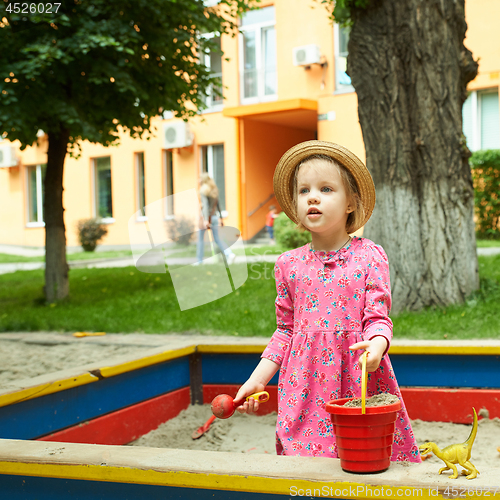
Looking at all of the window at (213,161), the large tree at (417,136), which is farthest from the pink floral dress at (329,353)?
the window at (213,161)

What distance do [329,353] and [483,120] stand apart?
1339 centimetres

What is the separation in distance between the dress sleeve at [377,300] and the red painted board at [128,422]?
5.09 ft

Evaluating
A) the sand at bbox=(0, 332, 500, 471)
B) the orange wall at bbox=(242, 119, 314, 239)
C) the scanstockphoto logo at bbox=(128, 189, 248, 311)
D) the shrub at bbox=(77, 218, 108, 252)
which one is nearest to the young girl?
the sand at bbox=(0, 332, 500, 471)

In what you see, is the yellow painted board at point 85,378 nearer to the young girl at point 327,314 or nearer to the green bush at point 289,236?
the young girl at point 327,314

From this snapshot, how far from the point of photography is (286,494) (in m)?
1.47

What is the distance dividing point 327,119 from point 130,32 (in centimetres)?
894

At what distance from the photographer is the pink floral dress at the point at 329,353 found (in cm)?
191

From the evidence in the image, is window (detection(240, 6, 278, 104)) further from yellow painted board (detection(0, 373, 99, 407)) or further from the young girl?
the young girl

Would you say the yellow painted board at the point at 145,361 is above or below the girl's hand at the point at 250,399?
below

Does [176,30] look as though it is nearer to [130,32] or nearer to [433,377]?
[130,32]

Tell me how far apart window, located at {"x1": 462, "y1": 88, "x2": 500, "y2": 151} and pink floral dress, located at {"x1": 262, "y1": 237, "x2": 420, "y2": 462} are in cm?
1296

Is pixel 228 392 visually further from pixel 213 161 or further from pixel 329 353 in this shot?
pixel 213 161

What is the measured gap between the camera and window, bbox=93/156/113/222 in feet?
65.6

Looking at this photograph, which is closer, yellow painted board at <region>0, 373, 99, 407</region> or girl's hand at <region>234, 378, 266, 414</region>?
girl's hand at <region>234, 378, 266, 414</region>
